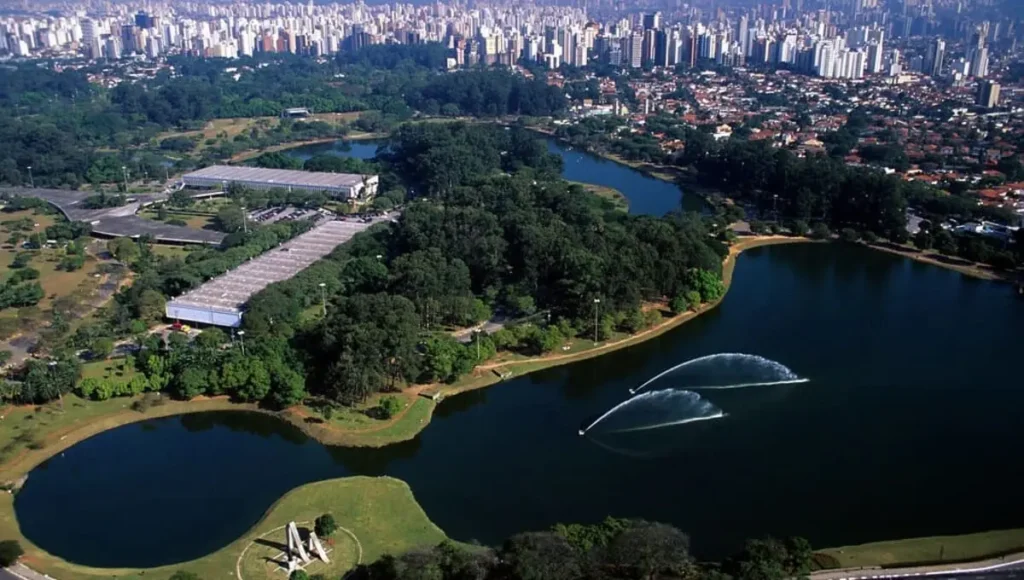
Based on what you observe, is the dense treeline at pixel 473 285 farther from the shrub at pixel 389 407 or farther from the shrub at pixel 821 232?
the shrub at pixel 821 232

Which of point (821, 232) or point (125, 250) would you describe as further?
point (821, 232)

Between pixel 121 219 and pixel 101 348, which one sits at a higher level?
pixel 121 219

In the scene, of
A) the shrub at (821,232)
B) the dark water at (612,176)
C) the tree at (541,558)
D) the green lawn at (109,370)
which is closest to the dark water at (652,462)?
the green lawn at (109,370)

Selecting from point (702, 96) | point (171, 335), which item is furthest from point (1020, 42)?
point (171, 335)

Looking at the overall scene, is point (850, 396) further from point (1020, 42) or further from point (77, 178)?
point (1020, 42)

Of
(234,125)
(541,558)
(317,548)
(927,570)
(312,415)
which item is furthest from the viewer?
(234,125)

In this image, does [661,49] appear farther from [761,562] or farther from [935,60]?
[761,562]

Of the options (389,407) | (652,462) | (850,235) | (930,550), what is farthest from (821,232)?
(389,407)
